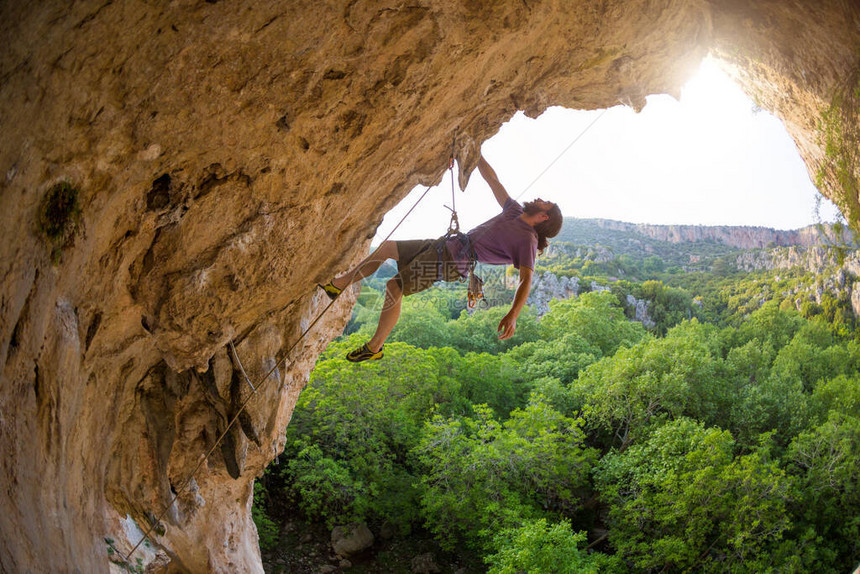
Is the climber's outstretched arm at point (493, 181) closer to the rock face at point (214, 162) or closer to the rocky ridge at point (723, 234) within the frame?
the rock face at point (214, 162)

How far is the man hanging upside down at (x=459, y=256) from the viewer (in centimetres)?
561

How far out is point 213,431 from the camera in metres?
7.27

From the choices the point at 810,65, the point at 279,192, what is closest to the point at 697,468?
the point at 810,65

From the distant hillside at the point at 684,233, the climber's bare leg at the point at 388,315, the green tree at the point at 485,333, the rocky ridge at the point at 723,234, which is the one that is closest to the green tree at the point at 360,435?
the green tree at the point at 485,333

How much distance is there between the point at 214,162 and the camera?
466 cm

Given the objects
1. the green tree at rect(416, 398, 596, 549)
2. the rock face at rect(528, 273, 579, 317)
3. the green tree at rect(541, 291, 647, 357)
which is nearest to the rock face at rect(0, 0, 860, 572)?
the green tree at rect(416, 398, 596, 549)

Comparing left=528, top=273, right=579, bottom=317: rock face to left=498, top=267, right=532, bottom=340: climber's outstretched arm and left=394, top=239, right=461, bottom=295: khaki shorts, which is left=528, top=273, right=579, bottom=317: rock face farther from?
left=394, top=239, right=461, bottom=295: khaki shorts

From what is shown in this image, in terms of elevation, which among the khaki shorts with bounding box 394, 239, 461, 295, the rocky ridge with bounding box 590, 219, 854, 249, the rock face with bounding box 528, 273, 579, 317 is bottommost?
the rock face with bounding box 528, 273, 579, 317

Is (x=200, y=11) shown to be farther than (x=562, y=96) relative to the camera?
No

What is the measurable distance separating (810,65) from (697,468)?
12.1m

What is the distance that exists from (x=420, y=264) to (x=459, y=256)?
15.5 inches

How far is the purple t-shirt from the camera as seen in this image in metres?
5.68

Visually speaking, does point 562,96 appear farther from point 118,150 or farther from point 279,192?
point 118,150

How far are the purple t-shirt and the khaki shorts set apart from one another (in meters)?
0.11
